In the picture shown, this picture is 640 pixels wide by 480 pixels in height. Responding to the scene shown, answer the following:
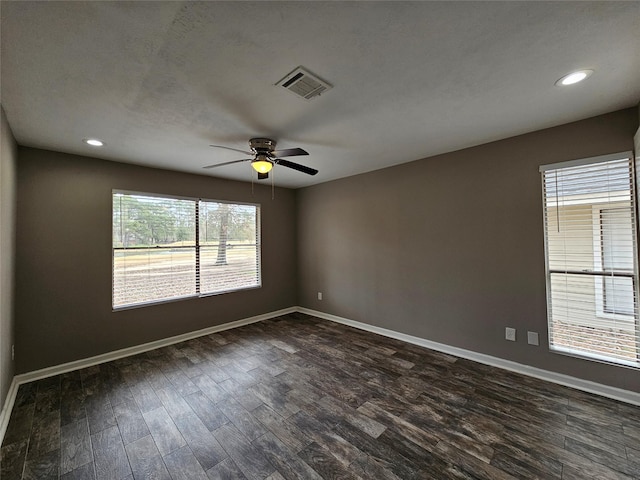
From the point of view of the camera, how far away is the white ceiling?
1.25 m

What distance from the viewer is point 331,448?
182 cm

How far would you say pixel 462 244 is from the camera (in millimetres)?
3234

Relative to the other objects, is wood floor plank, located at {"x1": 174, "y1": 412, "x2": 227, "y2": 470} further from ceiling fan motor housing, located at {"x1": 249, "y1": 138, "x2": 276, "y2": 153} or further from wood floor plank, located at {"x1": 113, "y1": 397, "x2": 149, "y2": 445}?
ceiling fan motor housing, located at {"x1": 249, "y1": 138, "x2": 276, "y2": 153}

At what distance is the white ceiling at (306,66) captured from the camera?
1.25 m

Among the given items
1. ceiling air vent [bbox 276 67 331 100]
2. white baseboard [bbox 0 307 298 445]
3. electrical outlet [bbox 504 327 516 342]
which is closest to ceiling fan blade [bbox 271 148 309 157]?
ceiling air vent [bbox 276 67 331 100]

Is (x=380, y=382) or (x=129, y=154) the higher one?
(x=129, y=154)

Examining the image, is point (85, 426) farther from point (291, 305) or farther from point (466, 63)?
point (466, 63)

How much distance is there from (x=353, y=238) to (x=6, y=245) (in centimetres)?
400

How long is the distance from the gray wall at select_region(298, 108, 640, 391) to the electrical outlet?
0.13 ft

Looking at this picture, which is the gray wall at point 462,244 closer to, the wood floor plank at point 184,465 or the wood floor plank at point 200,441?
the wood floor plank at point 200,441

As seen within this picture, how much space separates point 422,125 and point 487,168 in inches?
44.1

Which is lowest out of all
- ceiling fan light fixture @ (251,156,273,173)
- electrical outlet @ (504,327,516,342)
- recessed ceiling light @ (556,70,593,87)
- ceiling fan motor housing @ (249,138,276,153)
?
electrical outlet @ (504,327,516,342)

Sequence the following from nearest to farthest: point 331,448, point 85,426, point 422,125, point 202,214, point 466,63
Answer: point 466,63, point 331,448, point 85,426, point 422,125, point 202,214

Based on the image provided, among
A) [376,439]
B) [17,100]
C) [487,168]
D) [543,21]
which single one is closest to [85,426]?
[376,439]
